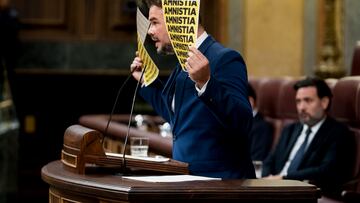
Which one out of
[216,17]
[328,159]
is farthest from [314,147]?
[216,17]

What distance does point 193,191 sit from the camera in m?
2.24

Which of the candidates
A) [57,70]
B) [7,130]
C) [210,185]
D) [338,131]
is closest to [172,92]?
[210,185]

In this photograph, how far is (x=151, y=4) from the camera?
2861mm

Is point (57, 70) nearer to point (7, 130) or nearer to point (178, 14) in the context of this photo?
point (7, 130)

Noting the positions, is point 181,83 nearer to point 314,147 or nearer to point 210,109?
point 210,109

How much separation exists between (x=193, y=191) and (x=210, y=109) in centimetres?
37

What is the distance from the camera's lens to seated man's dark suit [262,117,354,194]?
4.40m

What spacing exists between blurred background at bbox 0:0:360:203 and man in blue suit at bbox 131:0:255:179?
5000 mm

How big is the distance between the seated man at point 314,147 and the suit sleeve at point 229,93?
1.82 meters

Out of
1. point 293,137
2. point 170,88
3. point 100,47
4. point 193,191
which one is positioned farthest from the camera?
point 100,47

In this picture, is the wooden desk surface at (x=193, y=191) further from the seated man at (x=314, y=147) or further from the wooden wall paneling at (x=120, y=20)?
the wooden wall paneling at (x=120, y=20)

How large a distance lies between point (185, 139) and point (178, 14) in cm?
41

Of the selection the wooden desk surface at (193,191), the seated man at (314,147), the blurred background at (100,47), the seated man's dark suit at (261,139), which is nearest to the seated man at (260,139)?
the seated man's dark suit at (261,139)

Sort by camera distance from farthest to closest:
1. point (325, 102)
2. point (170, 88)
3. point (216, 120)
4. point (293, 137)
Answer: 1. point (293, 137)
2. point (325, 102)
3. point (170, 88)
4. point (216, 120)
